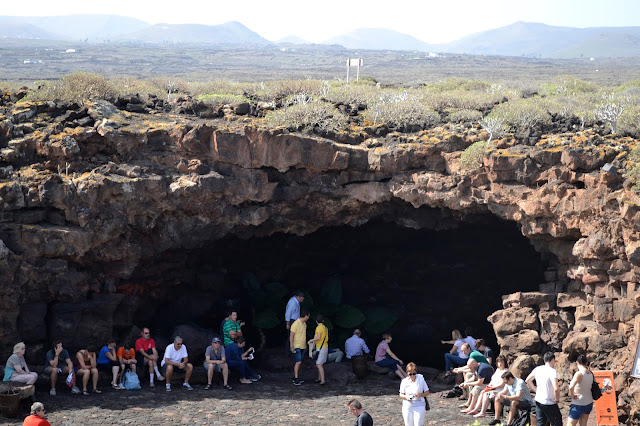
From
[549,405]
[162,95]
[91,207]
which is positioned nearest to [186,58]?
[162,95]

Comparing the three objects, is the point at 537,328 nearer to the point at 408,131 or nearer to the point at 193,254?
the point at 408,131

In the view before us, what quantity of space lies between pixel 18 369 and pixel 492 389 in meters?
7.86

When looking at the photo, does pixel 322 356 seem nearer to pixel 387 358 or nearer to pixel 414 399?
pixel 387 358

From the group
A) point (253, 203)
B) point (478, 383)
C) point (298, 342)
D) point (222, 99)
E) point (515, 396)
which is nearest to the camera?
point (515, 396)

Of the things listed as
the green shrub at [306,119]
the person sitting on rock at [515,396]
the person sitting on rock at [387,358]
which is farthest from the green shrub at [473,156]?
the person sitting on rock at [515,396]

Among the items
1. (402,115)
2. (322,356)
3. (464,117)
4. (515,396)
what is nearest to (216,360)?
(322,356)

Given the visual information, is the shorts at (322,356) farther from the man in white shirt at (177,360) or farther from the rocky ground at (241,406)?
the man in white shirt at (177,360)

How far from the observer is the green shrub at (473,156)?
50.5ft

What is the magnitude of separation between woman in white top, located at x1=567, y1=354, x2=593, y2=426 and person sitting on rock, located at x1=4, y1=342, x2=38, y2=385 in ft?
28.4

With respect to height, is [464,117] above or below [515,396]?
above

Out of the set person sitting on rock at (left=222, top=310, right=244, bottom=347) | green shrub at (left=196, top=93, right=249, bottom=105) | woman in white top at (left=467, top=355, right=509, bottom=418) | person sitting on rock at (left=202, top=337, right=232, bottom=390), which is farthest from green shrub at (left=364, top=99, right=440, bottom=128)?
woman in white top at (left=467, top=355, right=509, bottom=418)

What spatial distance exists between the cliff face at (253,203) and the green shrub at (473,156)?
0.15 metres

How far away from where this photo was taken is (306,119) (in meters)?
16.4

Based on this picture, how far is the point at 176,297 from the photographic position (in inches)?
700
